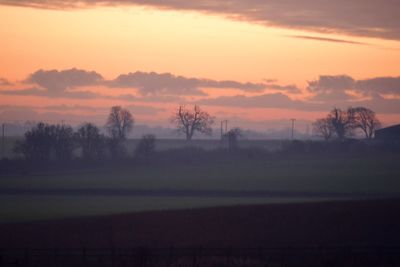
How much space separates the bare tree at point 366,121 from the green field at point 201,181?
120 ft

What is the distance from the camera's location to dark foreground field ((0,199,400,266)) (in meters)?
31.4

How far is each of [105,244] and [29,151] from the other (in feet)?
199

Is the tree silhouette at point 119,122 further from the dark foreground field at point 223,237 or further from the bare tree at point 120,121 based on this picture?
the dark foreground field at point 223,237

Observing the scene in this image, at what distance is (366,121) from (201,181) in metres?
68.8

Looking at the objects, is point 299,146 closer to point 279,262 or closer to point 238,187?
point 238,187

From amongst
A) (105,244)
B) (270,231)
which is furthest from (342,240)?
(105,244)

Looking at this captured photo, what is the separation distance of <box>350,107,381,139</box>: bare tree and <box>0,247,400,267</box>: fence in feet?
340

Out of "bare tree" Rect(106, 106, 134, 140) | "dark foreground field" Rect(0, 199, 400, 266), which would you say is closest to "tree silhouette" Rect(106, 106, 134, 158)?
"bare tree" Rect(106, 106, 134, 140)

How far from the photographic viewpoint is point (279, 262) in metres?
31.6

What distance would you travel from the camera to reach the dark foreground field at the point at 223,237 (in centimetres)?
3136

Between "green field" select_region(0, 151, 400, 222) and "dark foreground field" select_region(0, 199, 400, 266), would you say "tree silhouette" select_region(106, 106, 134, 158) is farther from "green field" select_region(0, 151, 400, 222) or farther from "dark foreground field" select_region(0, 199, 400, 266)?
"dark foreground field" select_region(0, 199, 400, 266)

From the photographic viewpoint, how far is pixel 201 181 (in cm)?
7488

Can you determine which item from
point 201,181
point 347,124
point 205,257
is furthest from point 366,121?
point 205,257

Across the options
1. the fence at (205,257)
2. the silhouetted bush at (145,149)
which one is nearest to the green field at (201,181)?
the silhouetted bush at (145,149)
